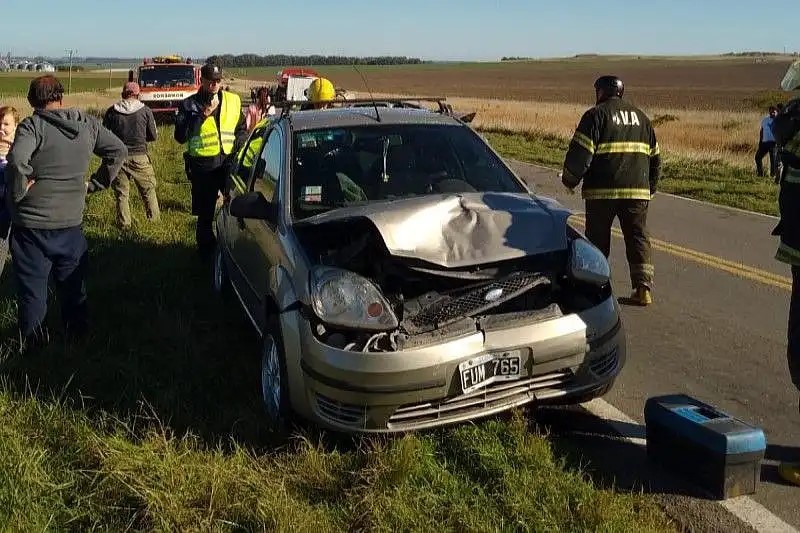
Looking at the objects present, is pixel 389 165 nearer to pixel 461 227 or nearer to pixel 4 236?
pixel 461 227

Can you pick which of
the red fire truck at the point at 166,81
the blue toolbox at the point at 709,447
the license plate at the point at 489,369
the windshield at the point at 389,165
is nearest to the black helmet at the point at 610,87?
the windshield at the point at 389,165

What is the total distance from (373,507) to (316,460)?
18.6 inches

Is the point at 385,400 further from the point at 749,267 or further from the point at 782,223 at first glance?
the point at 749,267

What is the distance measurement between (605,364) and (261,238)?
2.16 m

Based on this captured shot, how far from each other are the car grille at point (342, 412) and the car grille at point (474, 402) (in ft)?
0.45

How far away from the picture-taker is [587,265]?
4.05 metres

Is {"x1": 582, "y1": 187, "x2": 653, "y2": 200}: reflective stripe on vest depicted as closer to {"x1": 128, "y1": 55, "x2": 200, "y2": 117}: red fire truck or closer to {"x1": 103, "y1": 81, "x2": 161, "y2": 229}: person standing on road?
{"x1": 103, "y1": 81, "x2": 161, "y2": 229}: person standing on road

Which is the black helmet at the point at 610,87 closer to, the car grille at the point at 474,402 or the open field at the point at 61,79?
the car grille at the point at 474,402

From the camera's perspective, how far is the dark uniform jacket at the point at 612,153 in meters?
6.12

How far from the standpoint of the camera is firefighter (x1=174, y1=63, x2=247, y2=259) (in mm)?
7625

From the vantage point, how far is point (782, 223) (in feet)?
12.4

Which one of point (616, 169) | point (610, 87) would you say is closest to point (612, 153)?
point (616, 169)

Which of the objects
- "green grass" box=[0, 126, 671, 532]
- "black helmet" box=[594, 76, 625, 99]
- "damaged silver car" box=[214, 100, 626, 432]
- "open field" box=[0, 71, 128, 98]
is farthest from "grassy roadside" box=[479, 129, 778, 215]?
"open field" box=[0, 71, 128, 98]

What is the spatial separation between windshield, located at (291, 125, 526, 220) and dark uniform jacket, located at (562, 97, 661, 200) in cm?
120
